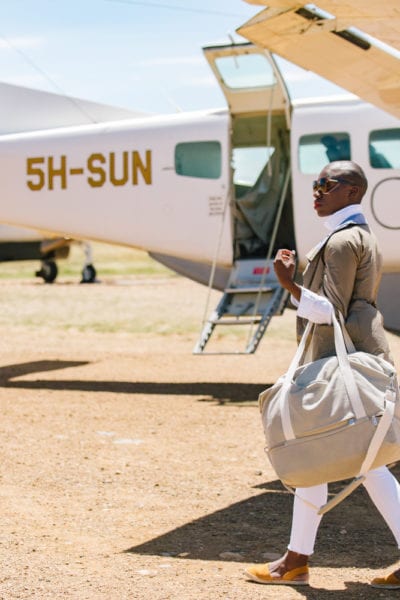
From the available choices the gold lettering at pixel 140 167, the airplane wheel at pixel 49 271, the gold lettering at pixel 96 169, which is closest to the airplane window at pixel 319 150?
the gold lettering at pixel 140 167

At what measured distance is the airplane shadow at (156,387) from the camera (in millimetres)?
12056

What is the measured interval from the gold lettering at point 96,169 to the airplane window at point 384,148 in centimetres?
351

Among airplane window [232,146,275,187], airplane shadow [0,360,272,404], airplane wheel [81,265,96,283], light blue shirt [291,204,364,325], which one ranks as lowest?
airplane wheel [81,265,96,283]

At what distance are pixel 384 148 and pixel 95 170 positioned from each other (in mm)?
3776

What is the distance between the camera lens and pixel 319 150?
1240 centimetres

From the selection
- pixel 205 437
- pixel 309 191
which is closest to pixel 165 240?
pixel 309 191

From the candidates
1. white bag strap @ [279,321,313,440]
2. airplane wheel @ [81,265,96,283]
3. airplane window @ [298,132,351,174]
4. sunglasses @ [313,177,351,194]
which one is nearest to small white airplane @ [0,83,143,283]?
airplane wheel @ [81,265,96,283]

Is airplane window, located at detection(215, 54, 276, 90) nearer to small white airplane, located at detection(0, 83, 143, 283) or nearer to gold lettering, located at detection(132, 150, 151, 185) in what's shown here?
gold lettering, located at detection(132, 150, 151, 185)

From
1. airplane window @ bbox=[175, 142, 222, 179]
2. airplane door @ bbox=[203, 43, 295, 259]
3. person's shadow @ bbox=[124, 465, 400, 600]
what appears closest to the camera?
person's shadow @ bbox=[124, 465, 400, 600]

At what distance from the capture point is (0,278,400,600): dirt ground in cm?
533

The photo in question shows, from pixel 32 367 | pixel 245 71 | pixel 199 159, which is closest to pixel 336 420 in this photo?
pixel 245 71

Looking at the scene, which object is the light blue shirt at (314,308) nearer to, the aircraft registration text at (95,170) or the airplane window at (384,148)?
the airplane window at (384,148)

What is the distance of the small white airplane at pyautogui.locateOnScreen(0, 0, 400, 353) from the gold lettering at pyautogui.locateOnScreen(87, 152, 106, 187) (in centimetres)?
1

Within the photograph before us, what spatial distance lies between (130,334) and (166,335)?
747 millimetres
